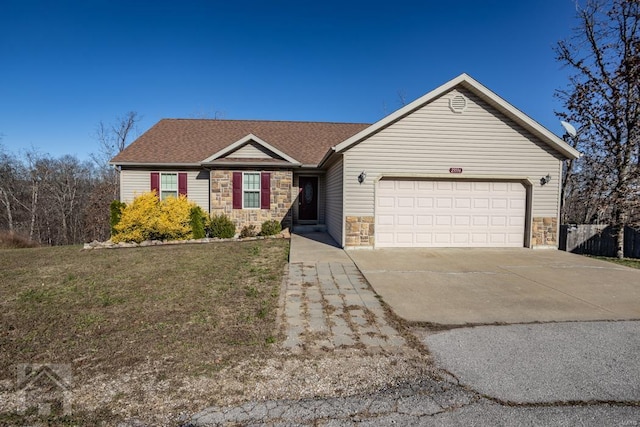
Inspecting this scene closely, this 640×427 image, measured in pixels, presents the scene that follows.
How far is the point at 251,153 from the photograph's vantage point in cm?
1372

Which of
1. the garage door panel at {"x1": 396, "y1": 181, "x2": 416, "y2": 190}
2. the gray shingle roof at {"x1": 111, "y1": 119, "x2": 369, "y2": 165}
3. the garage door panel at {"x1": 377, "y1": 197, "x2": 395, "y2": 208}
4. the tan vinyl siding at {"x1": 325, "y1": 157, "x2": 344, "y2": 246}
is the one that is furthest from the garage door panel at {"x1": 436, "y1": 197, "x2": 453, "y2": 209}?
the gray shingle roof at {"x1": 111, "y1": 119, "x2": 369, "y2": 165}

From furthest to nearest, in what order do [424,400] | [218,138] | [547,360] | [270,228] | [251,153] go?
[218,138], [251,153], [270,228], [547,360], [424,400]

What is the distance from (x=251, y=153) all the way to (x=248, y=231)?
3.27 metres

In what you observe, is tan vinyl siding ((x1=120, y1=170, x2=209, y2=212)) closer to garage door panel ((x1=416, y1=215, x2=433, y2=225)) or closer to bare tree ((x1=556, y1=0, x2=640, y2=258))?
garage door panel ((x1=416, y1=215, x2=433, y2=225))

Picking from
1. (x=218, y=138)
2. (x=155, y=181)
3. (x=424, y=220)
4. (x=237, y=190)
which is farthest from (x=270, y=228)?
(x=218, y=138)

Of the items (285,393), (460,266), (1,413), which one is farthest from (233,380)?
(460,266)

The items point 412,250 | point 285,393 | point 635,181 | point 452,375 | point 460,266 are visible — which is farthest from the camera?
point 635,181

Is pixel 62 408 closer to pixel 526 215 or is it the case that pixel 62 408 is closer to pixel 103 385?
pixel 103 385

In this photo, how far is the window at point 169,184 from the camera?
1438 cm

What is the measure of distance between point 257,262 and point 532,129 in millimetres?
8797

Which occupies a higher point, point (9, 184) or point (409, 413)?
point (9, 184)

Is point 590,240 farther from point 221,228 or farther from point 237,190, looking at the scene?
point 221,228

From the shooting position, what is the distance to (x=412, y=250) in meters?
9.70

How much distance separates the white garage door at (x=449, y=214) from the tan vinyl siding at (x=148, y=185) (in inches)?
326
